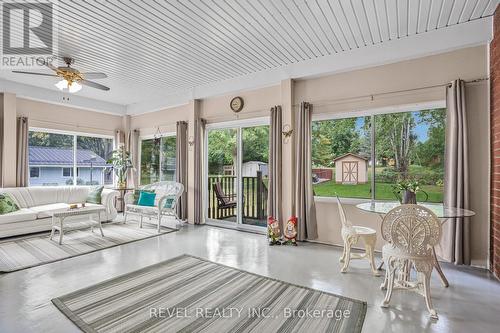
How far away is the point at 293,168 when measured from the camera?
4.39m

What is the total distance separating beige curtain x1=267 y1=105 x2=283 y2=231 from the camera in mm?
4484

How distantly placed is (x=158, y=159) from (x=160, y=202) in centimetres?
200

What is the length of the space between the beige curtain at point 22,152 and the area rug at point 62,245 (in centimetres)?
147

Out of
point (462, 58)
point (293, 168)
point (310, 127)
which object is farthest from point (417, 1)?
point (293, 168)

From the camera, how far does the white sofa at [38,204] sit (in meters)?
4.32

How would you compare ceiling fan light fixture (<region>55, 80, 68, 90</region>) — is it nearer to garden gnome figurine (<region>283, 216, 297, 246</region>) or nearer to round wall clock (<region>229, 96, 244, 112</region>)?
round wall clock (<region>229, 96, 244, 112</region>)

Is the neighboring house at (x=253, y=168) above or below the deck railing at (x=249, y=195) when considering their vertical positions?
above

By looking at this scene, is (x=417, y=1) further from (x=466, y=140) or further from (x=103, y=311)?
(x=103, y=311)

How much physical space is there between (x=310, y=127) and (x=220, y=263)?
252 cm

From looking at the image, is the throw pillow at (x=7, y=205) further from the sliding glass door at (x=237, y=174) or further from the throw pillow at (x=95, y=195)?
the sliding glass door at (x=237, y=174)

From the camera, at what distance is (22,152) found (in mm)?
5266

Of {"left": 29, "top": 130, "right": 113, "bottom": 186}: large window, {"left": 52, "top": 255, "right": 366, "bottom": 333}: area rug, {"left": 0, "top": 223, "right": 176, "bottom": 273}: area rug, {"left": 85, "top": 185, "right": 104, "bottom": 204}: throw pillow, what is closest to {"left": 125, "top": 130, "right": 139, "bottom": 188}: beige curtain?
{"left": 29, "top": 130, "right": 113, "bottom": 186}: large window

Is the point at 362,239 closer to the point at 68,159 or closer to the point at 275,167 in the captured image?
the point at 275,167

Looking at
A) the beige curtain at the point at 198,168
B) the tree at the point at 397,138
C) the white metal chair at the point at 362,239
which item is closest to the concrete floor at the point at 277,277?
the white metal chair at the point at 362,239
